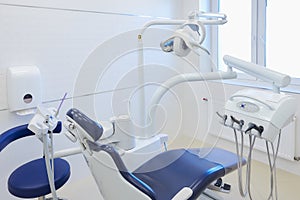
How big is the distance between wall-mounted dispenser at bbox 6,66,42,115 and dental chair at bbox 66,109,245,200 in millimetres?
857

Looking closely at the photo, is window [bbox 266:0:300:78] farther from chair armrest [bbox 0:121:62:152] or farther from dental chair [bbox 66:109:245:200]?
chair armrest [bbox 0:121:62:152]

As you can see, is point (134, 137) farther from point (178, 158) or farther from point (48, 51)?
point (48, 51)

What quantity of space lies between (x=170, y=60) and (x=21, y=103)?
1.15 m

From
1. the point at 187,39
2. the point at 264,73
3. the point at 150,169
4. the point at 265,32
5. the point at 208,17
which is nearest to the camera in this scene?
the point at 264,73

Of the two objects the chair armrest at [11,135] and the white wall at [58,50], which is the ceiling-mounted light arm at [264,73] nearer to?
the white wall at [58,50]

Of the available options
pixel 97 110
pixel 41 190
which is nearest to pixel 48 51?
pixel 97 110

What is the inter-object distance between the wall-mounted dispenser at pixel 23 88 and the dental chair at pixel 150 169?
0.86 meters

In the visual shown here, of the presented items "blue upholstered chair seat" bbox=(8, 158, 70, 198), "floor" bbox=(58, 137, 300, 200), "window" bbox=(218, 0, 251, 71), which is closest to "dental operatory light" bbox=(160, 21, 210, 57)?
"floor" bbox=(58, 137, 300, 200)

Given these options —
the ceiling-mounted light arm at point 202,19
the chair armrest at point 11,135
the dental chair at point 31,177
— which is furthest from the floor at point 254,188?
the ceiling-mounted light arm at point 202,19

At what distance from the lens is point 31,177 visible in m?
1.72

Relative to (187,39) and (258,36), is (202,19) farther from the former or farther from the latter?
(258,36)

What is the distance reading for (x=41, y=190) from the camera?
1633 millimetres

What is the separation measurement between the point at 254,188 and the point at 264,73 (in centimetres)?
137

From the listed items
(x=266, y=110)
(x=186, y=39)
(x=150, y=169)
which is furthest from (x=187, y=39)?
(x=150, y=169)
